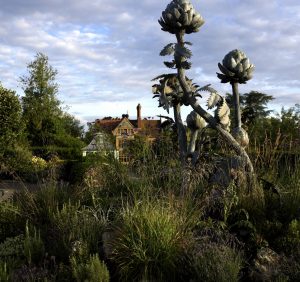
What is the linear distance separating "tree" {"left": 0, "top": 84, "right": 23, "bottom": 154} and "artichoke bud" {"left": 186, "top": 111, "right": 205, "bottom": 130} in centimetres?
1464

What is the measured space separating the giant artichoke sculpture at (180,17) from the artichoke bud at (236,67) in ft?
2.16

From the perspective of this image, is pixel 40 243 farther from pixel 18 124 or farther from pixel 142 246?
Answer: pixel 18 124

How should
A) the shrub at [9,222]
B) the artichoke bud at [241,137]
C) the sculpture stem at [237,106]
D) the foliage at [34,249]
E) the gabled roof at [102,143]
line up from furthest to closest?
1. the gabled roof at [102,143]
2. the sculpture stem at [237,106]
3. the artichoke bud at [241,137]
4. the shrub at [9,222]
5. the foliage at [34,249]

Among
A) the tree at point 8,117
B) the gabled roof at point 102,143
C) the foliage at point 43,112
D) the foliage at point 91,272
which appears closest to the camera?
the foliage at point 91,272

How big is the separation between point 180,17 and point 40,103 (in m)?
26.2

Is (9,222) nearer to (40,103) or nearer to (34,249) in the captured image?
(34,249)

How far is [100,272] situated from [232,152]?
3084mm

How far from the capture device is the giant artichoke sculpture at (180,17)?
6.99 metres

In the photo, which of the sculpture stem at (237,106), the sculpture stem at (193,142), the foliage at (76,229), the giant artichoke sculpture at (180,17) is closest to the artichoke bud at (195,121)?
the sculpture stem at (193,142)

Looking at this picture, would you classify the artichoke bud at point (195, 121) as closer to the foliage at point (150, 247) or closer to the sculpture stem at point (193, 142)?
the sculpture stem at point (193, 142)

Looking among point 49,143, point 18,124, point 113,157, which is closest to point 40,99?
point 49,143

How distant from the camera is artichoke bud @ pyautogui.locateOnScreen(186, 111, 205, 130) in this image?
767cm

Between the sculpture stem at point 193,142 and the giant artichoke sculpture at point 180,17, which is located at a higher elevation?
the giant artichoke sculpture at point 180,17

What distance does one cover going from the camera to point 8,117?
21.4 m
